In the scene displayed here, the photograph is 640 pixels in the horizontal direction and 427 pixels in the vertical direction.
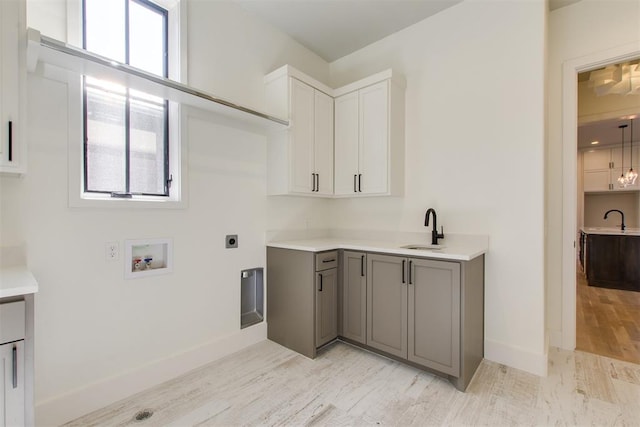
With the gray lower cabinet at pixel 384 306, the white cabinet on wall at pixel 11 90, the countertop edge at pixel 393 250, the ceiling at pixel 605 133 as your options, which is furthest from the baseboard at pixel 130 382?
the ceiling at pixel 605 133

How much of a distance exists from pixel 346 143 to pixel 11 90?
7.94ft

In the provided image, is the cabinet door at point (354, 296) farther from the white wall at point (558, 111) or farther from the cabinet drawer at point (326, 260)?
the white wall at point (558, 111)

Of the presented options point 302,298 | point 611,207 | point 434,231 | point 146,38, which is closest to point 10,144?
point 146,38

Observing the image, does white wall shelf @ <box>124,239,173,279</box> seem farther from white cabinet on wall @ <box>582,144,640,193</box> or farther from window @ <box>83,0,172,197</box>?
white cabinet on wall @ <box>582,144,640,193</box>

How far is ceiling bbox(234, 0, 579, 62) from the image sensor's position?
267cm

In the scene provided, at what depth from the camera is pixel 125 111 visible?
6.89ft

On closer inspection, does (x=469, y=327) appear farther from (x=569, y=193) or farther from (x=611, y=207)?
(x=611, y=207)

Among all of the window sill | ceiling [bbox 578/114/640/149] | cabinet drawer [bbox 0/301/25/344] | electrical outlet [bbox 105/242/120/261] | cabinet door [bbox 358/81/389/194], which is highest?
ceiling [bbox 578/114/640/149]

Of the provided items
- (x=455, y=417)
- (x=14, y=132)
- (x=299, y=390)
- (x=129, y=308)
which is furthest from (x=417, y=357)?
(x=14, y=132)

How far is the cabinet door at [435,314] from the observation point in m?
2.08

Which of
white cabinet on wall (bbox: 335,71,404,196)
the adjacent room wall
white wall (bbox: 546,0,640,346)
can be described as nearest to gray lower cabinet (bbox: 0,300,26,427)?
white cabinet on wall (bbox: 335,71,404,196)

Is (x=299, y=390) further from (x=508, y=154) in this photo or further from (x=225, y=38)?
(x=225, y=38)

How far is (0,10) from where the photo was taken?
4.38ft

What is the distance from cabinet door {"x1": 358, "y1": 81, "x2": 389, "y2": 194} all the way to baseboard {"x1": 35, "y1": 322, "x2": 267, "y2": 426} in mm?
1815
